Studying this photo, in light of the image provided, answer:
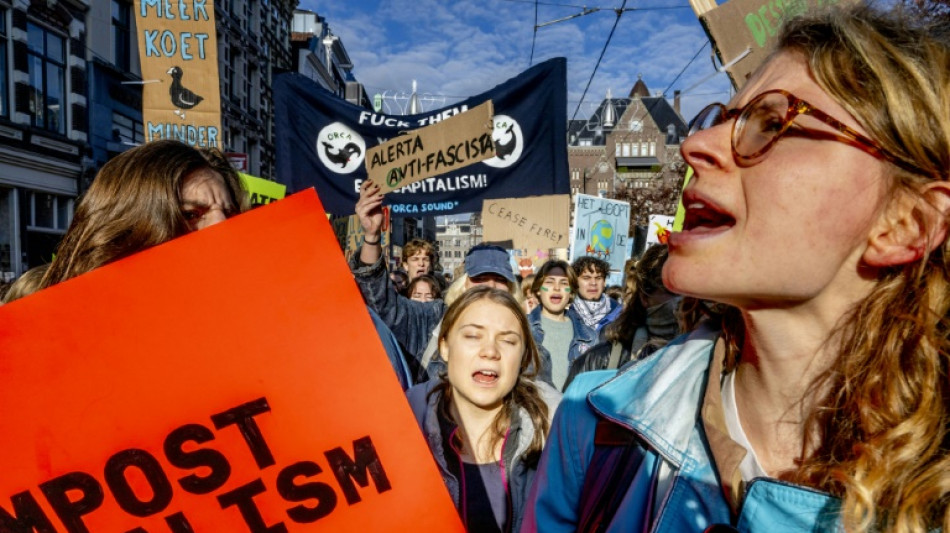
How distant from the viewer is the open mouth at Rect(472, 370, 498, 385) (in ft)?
7.47

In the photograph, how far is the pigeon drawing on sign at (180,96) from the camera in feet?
15.4

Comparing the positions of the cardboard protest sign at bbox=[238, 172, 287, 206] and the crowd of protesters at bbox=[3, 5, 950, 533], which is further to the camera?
the cardboard protest sign at bbox=[238, 172, 287, 206]

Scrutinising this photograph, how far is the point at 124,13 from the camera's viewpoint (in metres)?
17.5

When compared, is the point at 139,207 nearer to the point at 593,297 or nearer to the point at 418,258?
the point at 593,297

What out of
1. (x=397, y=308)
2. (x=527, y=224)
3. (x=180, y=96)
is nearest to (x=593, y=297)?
(x=527, y=224)

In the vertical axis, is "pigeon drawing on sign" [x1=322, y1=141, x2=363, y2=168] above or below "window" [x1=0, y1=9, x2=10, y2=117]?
below

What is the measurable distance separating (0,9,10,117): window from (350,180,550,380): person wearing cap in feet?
43.1

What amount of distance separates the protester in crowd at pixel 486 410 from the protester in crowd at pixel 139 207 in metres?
1.02

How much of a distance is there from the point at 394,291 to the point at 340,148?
2277 millimetres

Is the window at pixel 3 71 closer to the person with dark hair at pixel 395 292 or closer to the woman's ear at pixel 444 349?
the person with dark hair at pixel 395 292

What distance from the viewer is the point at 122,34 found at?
17125 millimetres

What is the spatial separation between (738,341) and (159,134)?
191 inches

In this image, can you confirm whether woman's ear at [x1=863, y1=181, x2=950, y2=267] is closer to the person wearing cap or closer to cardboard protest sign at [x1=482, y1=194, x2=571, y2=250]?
the person wearing cap

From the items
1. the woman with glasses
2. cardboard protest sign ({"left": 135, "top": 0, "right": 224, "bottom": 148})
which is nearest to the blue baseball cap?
cardboard protest sign ({"left": 135, "top": 0, "right": 224, "bottom": 148})
